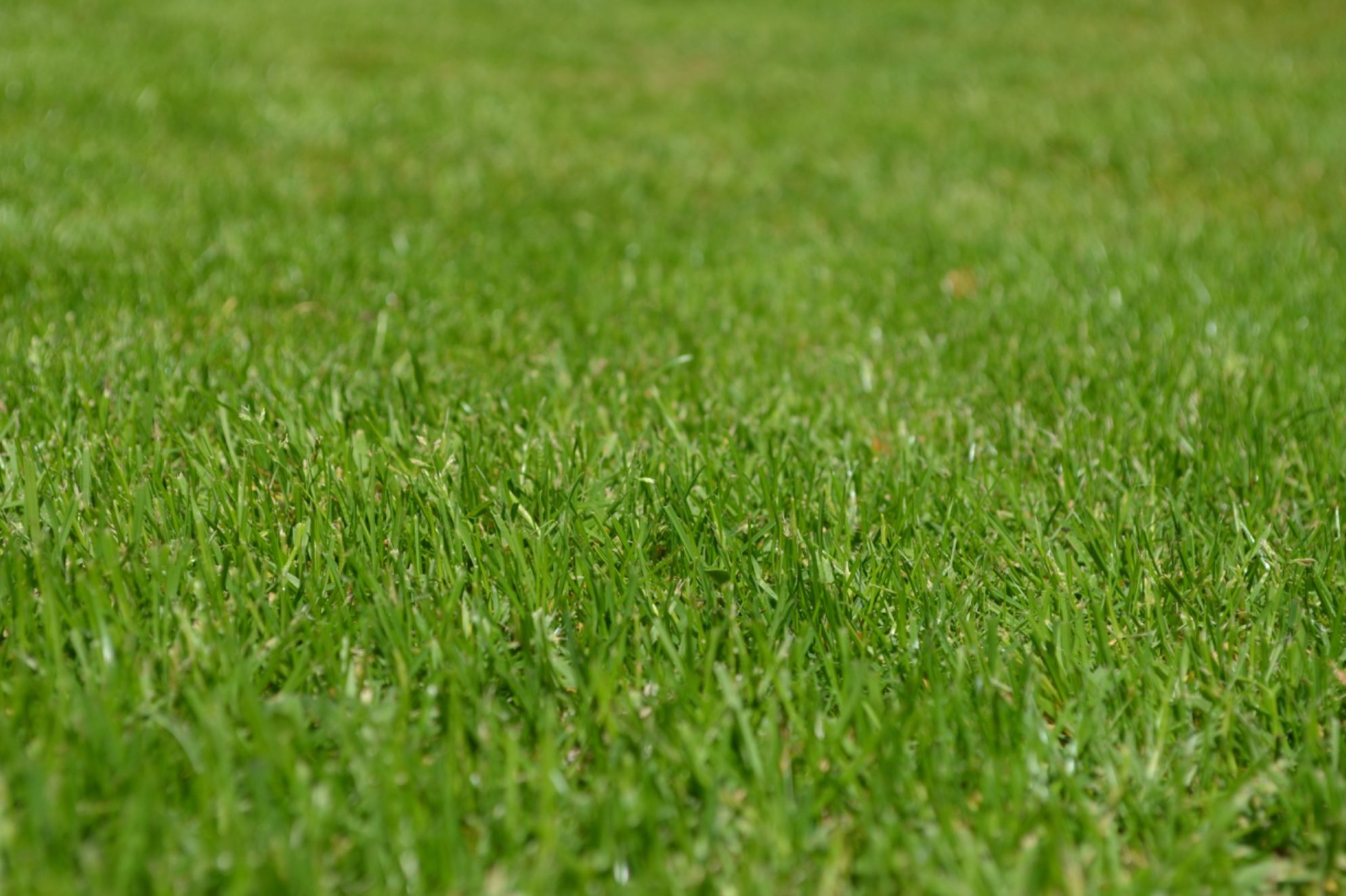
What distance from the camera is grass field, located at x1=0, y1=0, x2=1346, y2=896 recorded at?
4.78 ft

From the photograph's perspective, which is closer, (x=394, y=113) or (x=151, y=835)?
(x=151, y=835)

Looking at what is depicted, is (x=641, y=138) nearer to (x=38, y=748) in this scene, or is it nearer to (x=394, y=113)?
(x=394, y=113)

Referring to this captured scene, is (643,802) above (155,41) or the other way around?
the other way around

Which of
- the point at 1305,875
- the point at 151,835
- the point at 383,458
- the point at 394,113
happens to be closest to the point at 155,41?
the point at 394,113

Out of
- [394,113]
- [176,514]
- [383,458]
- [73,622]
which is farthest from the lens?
[394,113]

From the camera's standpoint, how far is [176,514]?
2135mm

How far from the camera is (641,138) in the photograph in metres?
6.68

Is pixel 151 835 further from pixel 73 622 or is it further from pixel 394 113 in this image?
pixel 394 113

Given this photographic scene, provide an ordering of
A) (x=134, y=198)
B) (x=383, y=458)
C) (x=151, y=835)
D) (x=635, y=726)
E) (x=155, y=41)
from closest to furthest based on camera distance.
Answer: (x=151, y=835) → (x=635, y=726) → (x=383, y=458) → (x=134, y=198) → (x=155, y=41)

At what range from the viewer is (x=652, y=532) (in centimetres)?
224

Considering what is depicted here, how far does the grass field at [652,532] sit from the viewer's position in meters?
1.46

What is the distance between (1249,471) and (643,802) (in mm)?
1821

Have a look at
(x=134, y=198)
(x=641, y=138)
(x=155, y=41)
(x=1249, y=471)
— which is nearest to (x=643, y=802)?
(x=1249, y=471)

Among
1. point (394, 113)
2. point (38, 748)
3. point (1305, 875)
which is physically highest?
point (394, 113)
